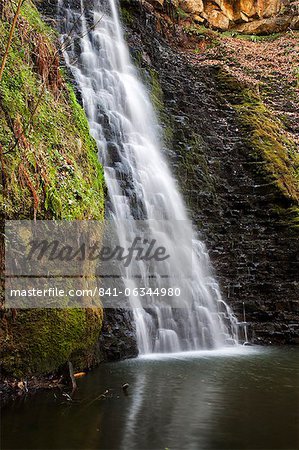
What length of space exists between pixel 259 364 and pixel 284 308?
9.39 ft

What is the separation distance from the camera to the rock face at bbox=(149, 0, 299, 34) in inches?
873

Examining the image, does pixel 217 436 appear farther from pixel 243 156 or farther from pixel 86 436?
pixel 243 156

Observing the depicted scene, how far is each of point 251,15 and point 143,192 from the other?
17.6 metres

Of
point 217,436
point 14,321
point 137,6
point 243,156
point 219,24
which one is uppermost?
point 219,24

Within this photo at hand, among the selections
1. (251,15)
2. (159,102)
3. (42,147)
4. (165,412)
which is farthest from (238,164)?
(251,15)

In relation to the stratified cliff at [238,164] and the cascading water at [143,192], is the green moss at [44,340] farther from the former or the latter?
the stratified cliff at [238,164]

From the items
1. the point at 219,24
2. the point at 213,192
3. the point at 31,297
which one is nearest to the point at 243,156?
the point at 213,192

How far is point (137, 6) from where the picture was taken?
53.3 feet

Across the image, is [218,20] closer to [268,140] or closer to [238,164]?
[268,140]

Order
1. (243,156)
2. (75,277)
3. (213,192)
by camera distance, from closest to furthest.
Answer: (75,277) → (213,192) → (243,156)

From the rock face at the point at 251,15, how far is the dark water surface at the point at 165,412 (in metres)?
20.2

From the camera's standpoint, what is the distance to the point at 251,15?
2297 centimetres

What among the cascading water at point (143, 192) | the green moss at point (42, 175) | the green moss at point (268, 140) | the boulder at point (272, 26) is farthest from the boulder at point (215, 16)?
the green moss at point (42, 175)

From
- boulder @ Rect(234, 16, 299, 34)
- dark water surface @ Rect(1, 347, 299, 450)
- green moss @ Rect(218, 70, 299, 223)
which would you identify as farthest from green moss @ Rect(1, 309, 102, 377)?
boulder @ Rect(234, 16, 299, 34)
